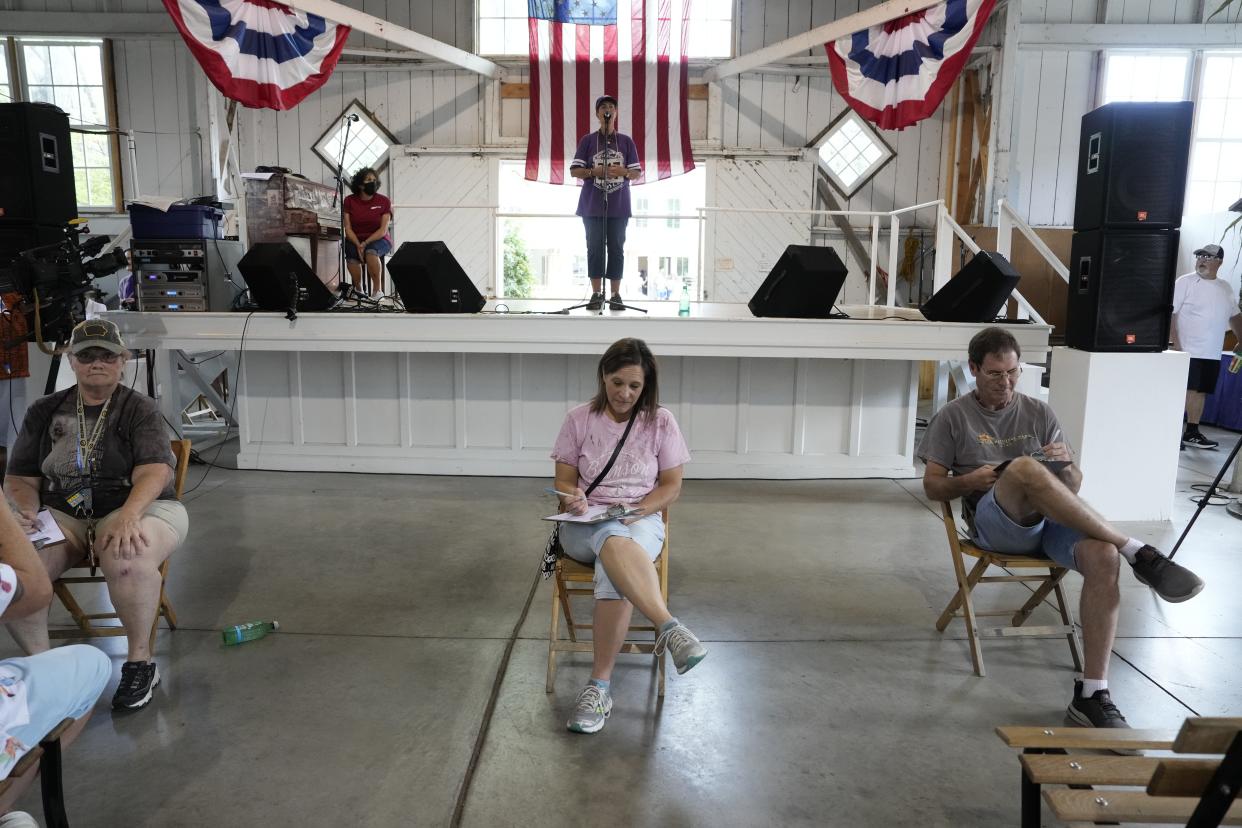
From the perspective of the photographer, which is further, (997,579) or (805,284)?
(805,284)

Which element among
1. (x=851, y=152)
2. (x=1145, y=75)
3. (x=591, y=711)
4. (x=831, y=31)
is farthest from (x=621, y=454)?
(x=1145, y=75)

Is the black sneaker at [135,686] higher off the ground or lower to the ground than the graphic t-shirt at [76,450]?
lower

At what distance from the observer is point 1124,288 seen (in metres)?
4.07

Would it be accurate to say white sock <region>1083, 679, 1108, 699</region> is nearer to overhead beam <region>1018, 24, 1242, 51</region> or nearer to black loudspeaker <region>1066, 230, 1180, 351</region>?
black loudspeaker <region>1066, 230, 1180, 351</region>

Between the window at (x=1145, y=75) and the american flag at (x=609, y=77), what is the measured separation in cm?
520

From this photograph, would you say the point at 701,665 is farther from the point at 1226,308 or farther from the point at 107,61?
the point at 107,61

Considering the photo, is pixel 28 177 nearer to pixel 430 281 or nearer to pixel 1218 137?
pixel 430 281

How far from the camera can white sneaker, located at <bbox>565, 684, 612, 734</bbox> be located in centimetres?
226

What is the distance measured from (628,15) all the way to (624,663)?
6.80 meters

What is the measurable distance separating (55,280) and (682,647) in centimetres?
420

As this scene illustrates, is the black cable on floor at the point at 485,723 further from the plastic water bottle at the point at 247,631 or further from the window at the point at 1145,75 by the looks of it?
the window at the point at 1145,75

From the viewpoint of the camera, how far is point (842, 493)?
5.02 metres

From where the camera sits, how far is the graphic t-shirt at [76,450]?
2574 mm

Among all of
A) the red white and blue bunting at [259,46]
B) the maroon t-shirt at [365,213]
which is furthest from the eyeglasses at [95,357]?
the red white and blue bunting at [259,46]
